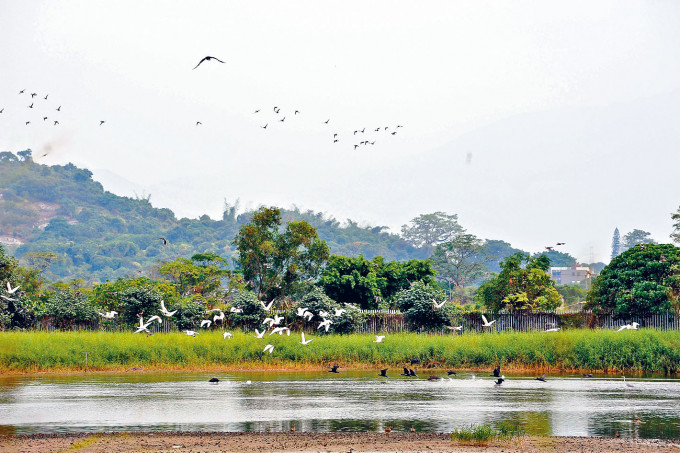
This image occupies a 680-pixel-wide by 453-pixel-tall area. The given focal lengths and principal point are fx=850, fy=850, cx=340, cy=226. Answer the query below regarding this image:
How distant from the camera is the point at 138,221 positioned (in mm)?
140875

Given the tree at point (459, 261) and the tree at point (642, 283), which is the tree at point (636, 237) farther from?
the tree at point (642, 283)

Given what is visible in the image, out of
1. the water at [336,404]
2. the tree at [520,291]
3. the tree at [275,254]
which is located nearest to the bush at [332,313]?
the tree at [275,254]

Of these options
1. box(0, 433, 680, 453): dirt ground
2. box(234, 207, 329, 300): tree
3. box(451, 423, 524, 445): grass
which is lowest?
box(0, 433, 680, 453): dirt ground

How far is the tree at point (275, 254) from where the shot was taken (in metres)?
47.3

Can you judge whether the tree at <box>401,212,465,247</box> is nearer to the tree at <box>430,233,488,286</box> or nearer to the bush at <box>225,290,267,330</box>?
the tree at <box>430,233,488,286</box>

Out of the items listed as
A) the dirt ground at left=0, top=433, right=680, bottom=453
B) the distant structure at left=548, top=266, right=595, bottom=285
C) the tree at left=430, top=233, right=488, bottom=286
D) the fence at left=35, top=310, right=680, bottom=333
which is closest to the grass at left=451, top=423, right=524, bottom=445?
the dirt ground at left=0, top=433, right=680, bottom=453

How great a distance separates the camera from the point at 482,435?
18.3 m

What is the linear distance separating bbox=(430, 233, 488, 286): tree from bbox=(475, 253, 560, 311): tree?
5064 centimetres

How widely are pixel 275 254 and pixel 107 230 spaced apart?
95.3 meters

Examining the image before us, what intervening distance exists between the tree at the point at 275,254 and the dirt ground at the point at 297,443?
1100 inches

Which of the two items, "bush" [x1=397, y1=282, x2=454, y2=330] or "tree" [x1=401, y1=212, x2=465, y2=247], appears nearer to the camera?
"bush" [x1=397, y1=282, x2=454, y2=330]

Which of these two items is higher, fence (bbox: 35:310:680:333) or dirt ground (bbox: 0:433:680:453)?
fence (bbox: 35:310:680:333)

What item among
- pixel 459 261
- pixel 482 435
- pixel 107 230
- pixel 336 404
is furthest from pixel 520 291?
pixel 107 230

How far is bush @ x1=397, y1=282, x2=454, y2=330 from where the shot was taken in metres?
41.9
